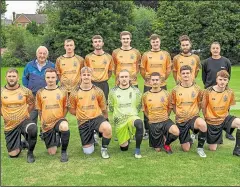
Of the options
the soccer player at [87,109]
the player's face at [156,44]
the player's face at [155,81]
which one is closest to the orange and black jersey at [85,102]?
the soccer player at [87,109]

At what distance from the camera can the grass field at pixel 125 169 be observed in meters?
4.93

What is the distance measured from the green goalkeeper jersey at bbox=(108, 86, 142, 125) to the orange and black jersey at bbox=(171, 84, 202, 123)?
65cm

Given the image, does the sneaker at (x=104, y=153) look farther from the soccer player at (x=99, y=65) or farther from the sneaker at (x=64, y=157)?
the soccer player at (x=99, y=65)

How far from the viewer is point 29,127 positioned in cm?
594

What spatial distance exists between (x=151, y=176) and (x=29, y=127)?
2.09 meters

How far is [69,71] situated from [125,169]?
2.65 metres

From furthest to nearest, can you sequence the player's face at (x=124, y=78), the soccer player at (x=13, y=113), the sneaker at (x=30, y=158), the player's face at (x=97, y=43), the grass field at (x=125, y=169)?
the player's face at (x=97, y=43) < the player's face at (x=124, y=78) < the soccer player at (x=13, y=113) < the sneaker at (x=30, y=158) < the grass field at (x=125, y=169)

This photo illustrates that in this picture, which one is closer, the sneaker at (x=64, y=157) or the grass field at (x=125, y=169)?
the grass field at (x=125, y=169)

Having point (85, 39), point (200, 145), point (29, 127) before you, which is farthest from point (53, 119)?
point (85, 39)

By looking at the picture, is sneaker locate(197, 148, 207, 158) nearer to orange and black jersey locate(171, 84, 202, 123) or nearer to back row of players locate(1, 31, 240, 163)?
back row of players locate(1, 31, 240, 163)

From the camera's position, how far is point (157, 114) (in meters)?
6.50

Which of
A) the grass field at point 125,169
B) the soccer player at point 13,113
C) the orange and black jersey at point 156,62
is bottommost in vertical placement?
the grass field at point 125,169

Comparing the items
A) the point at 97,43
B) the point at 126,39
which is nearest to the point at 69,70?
the point at 97,43

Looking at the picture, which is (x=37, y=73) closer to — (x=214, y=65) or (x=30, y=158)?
(x=30, y=158)
